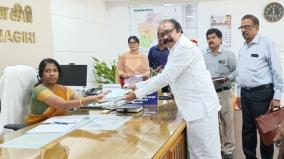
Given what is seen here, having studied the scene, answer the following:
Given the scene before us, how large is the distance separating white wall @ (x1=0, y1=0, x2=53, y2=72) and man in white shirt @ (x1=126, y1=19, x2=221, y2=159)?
1.86 metres

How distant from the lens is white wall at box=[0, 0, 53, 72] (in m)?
3.44

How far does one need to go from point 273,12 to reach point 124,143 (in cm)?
513

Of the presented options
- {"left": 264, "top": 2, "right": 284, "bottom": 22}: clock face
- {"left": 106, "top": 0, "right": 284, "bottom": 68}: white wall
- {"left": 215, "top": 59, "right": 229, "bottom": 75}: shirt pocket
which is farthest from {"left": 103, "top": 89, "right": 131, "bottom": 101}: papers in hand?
{"left": 264, "top": 2, "right": 284, "bottom": 22}: clock face

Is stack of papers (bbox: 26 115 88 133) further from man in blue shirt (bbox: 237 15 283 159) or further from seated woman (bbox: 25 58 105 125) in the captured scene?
man in blue shirt (bbox: 237 15 283 159)

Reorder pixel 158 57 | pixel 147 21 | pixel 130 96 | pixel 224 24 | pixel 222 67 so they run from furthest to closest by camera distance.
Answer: pixel 147 21 → pixel 224 24 → pixel 158 57 → pixel 222 67 → pixel 130 96

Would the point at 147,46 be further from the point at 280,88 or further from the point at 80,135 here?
the point at 80,135

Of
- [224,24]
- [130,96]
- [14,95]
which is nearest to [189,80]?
[130,96]

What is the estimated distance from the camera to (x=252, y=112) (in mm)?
3320

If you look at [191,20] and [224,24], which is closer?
[224,24]

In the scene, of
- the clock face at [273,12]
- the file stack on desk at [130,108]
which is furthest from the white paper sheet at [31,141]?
the clock face at [273,12]

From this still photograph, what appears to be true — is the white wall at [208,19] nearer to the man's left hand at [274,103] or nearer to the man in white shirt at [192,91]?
the man's left hand at [274,103]

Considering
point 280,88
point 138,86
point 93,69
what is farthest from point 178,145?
point 93,69

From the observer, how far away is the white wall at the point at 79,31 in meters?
5.25

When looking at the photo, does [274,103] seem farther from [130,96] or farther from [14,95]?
[14,95]
